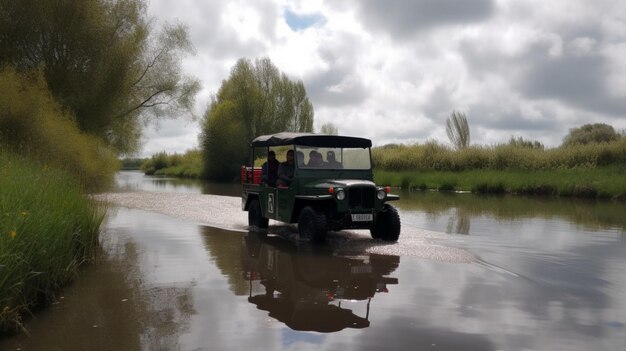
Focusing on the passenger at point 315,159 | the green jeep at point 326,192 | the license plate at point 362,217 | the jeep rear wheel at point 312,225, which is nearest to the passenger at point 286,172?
the green jeep at point 326,192

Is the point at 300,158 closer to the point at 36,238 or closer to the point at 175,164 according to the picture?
the point at 36,238

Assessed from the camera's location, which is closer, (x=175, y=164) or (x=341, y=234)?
(x=341, y=234)

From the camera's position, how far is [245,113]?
46.5 meters

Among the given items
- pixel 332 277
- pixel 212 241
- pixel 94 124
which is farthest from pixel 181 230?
pixel 94 124

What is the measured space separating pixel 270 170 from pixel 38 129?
723cm

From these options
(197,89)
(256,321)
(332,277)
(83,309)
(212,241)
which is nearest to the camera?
(256,321)

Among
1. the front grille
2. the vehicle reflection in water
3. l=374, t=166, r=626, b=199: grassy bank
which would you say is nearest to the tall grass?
l=374, t=166, r=626, b=199: grassy bank

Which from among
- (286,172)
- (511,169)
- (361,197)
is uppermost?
(511,169)

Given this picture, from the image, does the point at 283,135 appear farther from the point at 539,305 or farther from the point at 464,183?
the point at 464,183

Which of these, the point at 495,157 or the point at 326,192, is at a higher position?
the point at 495,157

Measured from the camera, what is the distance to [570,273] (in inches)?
284

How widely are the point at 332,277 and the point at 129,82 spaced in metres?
19.0

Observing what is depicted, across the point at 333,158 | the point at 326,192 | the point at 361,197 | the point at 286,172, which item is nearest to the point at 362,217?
the point at 361,197

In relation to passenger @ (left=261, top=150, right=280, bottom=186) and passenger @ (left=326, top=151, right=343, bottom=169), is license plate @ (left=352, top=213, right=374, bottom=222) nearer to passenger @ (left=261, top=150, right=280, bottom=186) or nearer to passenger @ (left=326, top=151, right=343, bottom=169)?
passenger @ (left=326, top=151, right=343, bottom=169)
